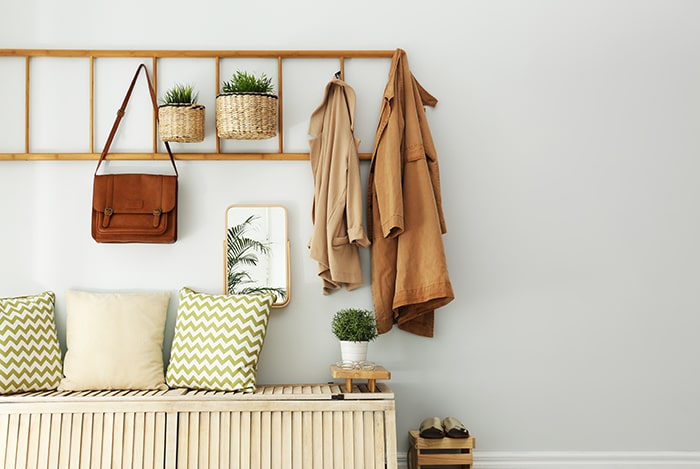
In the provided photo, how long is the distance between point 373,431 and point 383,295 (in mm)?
562

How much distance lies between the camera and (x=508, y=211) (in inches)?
114

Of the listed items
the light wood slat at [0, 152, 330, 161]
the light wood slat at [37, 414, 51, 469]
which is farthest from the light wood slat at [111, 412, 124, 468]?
the light wood slat at [0, 152, 330, 161]

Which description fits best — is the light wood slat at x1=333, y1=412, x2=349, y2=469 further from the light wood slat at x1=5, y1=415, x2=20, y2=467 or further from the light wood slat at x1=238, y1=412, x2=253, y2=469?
the light wood slat at x1=5, y1=415, x2=20, y2=467

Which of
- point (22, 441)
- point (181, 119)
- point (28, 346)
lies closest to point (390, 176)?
point (181, 119)

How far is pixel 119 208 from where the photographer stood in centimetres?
269

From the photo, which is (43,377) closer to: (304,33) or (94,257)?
(94,257)

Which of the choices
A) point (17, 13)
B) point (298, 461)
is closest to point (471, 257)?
point (298, 461)

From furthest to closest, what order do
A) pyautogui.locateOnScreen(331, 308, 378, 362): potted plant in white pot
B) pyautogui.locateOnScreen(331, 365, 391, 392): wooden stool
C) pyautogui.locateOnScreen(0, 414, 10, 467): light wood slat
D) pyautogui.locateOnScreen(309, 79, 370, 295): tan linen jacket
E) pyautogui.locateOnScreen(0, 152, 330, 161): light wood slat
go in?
pyautogui.locateOnScreen(0, 152, 330, 161): light wood slat < pyautogui.locateOnScreen(309, 79, 370, 295): tan linen jacket < pyautogui.locateOnScreen(331, 308, 378, 362): potted plant in white pot < pyautogui.locateOnScreen(331, 365, 391, 392): wooden stool < pyautogui.locateOnScreen(0, 414, 10, 467): light wood slat

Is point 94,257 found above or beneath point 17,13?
beneath

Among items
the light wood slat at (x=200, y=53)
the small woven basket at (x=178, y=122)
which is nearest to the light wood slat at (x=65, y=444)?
the small woven basket at (x=178, y=122)

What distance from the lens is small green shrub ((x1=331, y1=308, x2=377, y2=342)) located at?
2574 mm

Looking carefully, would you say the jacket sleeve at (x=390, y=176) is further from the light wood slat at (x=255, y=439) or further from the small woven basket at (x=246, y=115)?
the light wood slat at (x=255, y=439)

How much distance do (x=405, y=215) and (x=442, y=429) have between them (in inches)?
33.7

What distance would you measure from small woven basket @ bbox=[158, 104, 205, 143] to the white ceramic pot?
1019 millimetres
